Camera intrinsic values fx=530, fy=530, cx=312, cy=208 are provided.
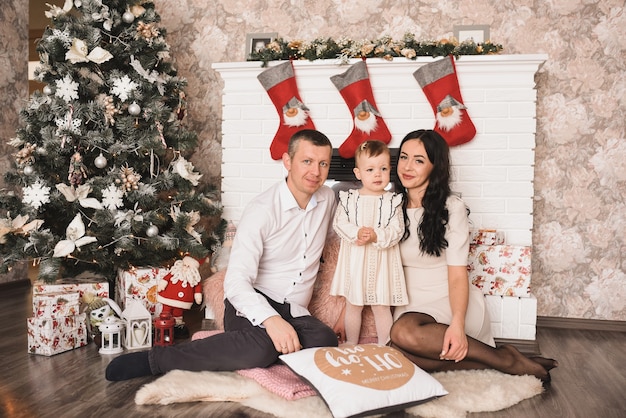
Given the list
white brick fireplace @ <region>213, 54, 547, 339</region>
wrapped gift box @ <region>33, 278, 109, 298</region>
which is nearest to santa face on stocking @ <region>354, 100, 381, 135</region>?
white brick fireplace @ <region>213, 54, 547, 339</region>

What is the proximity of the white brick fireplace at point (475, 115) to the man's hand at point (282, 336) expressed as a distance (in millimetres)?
1447

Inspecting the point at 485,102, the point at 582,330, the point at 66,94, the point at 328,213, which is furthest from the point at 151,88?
the point at 582,330

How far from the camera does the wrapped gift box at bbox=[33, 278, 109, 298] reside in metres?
2.66

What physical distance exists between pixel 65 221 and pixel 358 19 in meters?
2.24

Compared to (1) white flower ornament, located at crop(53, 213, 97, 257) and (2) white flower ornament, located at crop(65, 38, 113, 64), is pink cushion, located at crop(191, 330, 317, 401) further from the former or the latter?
(2) white flower ornament, located at crop(65, 38, 113, 64)

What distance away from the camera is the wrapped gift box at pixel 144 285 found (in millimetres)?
2830

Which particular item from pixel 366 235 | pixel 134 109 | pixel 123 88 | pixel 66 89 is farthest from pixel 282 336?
pixel 66 89

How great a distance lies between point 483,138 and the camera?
3.07 meters

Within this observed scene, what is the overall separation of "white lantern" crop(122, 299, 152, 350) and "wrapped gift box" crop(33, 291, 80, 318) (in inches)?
9.5

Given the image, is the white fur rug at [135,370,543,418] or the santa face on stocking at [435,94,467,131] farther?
the santa face on stocking at [435,94,467,131]

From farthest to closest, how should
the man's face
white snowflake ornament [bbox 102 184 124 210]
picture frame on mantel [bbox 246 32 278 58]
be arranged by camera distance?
picture frame on mantel [bbox 246 32 278 58], white snowflake ornament [bbox 102 184 124 210], the man's face

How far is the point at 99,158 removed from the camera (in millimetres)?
2883

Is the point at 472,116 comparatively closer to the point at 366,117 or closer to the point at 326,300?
the point at 366,117

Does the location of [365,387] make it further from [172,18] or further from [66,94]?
[172,18]
